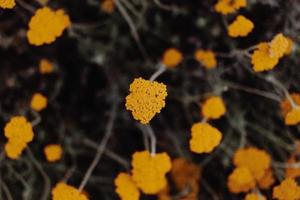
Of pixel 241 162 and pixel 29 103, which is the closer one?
pixel 241 162

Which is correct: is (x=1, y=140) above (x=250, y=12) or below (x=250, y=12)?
below

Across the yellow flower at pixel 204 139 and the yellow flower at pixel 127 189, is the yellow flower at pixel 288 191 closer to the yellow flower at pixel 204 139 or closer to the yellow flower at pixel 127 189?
the yellow flower at pixel 204 139

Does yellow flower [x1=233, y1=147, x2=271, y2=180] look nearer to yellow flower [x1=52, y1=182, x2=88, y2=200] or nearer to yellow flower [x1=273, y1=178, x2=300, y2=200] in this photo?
yellow flower [x1=273, y1=178, x2=300, y2=200]

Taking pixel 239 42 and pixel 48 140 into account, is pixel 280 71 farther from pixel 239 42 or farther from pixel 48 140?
pixel 48 140

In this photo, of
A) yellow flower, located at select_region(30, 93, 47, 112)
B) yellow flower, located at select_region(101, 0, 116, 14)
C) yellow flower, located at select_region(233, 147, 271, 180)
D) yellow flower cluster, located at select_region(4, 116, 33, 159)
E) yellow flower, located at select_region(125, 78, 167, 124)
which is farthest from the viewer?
yellow flower, located at select_region(101, 0, 116, 14)

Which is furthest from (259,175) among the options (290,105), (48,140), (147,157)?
(48,140)

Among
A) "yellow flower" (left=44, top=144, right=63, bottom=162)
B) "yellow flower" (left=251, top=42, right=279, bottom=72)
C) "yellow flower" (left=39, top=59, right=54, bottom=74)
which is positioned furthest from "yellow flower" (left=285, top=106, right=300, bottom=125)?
"yellow flower" (left=39, top=59, right=54, bottom=74)

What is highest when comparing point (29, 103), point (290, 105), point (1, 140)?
point (29, 103)

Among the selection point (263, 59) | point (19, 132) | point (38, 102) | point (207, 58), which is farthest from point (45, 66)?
point (263, 59)
